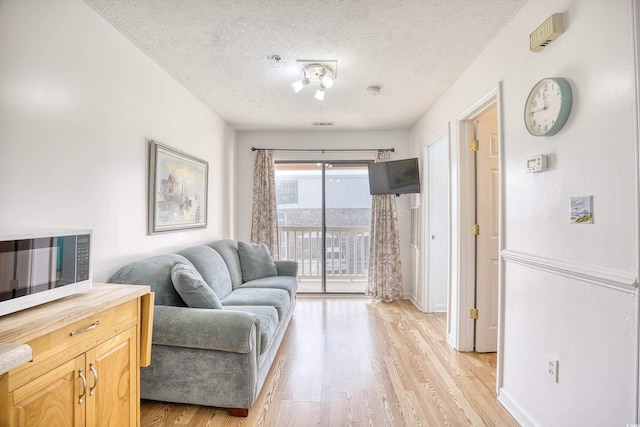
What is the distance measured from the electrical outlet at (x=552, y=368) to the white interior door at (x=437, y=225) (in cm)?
223

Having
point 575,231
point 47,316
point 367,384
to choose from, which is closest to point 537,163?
point 575,231

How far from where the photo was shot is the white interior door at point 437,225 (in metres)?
3.81

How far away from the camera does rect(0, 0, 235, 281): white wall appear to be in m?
1.41

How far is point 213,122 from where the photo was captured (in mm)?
3754

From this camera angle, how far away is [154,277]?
2.08m

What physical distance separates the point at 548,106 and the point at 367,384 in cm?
213

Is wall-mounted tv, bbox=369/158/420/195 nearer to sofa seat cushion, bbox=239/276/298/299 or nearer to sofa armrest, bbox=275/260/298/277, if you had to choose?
sofa armrest, bbox=275/260/298/277

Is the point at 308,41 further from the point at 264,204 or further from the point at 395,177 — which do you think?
the point at 264,204

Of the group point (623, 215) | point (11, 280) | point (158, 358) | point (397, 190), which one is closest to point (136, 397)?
point (158, 358)

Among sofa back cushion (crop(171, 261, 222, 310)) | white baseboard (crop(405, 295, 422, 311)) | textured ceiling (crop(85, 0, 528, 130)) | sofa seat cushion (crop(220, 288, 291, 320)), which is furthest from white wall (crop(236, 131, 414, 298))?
sofa back cushion (crop(171, 261, 222, 310))

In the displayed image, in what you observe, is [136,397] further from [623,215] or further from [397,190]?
[397,190]

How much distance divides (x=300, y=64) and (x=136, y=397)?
99.4 inches

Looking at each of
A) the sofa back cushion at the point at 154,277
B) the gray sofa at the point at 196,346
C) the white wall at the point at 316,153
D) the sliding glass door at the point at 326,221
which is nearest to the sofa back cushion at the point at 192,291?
the gray sofa at the point at 196,346

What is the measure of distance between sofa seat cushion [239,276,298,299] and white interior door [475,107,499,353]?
1858mm
